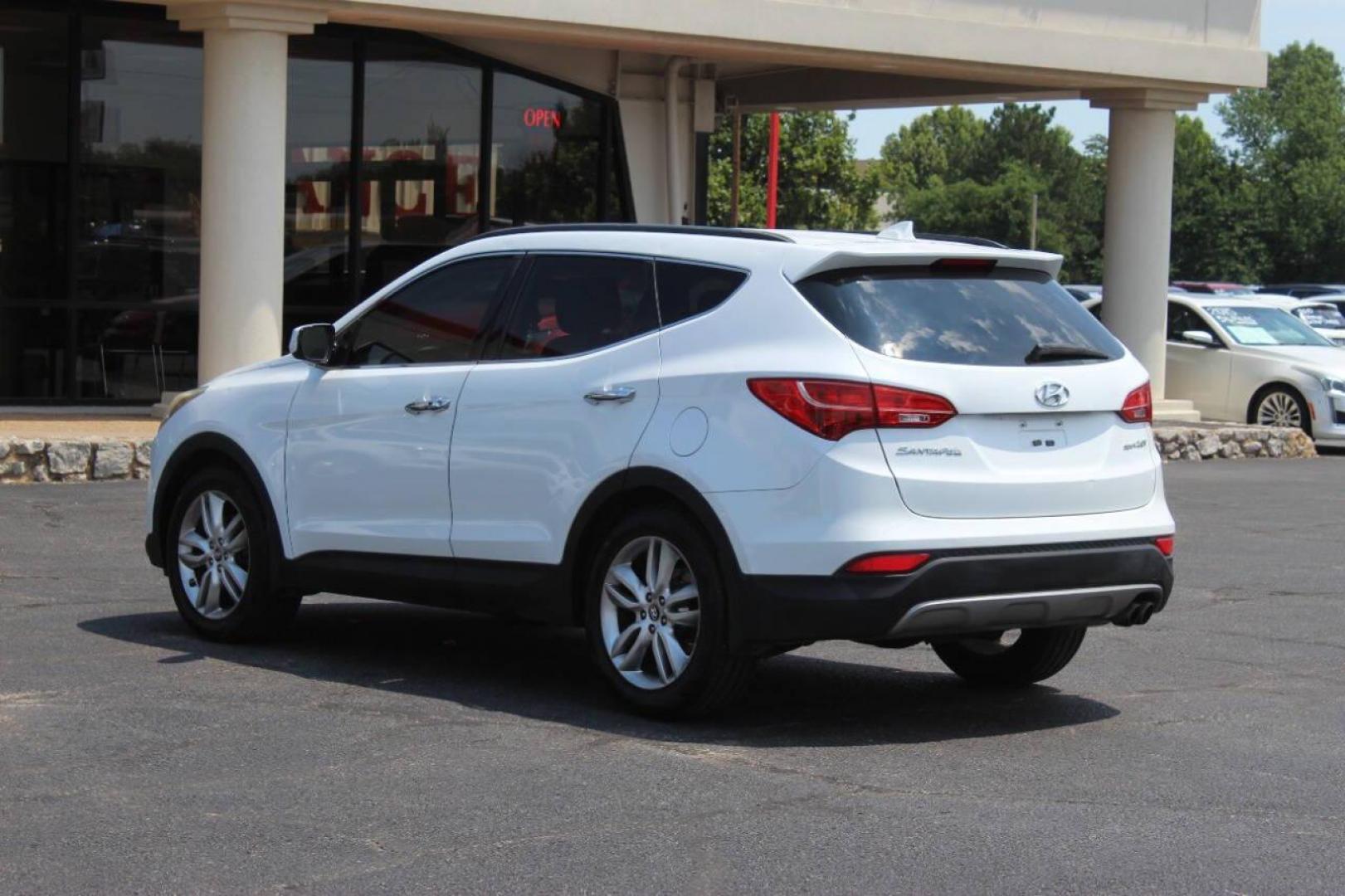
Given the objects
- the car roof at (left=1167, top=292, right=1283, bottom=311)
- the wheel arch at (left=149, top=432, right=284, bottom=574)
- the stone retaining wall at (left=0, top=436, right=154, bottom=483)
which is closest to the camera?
the wheel arch at (left=149, top=432, right=284, bottom=574)

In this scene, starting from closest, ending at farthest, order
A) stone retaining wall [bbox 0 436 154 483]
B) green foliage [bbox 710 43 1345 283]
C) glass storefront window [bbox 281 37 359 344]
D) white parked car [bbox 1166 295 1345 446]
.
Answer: stone retaining wall [bbox 0 436 154 483] < glass storefront window [bbox 281 37 359 344] < white parked car [bbox 1166 295 1345 446] < green foliage [bbox 710 43 1345 283]

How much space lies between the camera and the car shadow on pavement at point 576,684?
718cm

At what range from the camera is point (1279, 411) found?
22.8 meters

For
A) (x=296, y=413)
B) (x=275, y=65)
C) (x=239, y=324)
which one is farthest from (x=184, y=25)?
(x=296, y=413)

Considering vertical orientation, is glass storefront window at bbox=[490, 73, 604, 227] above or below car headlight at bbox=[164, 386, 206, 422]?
above

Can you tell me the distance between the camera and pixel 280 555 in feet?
27.8

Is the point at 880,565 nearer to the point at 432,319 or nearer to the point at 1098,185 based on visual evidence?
the point at 432,319

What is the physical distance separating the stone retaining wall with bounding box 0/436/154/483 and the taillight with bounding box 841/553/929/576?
992 centimetres

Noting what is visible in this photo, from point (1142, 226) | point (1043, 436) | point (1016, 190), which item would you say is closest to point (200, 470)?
point (1043, 436)

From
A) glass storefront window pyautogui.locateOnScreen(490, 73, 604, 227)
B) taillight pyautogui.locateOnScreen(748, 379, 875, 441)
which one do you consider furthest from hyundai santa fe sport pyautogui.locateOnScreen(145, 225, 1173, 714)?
glass storefront window pyautogui.locateOnScreen(490, 73, 604, 227)

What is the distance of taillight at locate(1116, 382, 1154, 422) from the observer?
7.31 metres

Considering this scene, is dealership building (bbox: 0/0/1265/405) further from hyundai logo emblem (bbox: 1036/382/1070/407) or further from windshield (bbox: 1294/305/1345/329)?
windshield (bbox: 1294/305/1345/329)

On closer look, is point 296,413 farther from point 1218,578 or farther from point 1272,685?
point 1218,578

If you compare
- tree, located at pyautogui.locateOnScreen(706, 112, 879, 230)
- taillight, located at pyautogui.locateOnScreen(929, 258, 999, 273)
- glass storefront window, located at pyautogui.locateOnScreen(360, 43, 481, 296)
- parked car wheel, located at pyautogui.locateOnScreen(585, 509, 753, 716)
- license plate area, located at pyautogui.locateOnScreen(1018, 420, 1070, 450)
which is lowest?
parked car wheel, located at pyautogui.locateOnScreen(585, 509, 753, 716)
